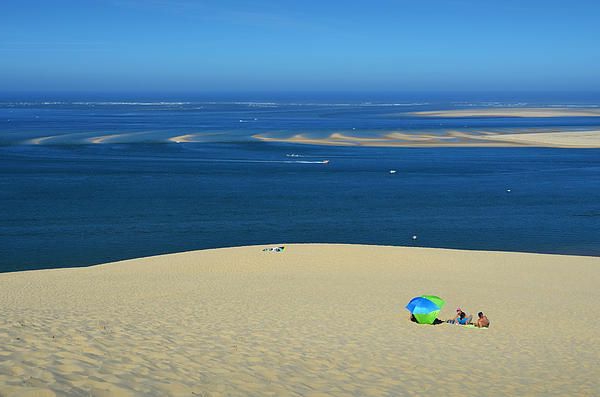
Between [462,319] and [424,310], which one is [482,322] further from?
[424,310]

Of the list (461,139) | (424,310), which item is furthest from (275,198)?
(461,139)

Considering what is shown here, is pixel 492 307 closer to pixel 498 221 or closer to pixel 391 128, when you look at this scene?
pixel 498 221

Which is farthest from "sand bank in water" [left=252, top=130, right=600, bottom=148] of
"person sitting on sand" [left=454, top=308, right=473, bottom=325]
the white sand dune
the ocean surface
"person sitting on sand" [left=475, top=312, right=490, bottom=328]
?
"person sitting on sand" [left=475, top=312, right=490, bottom=328]

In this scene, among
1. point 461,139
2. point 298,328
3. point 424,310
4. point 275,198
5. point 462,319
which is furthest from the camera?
point 461,139

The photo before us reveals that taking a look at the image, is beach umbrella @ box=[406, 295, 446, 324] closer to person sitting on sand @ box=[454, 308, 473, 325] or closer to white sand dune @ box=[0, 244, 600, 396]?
white sand dune @ box=[0, 244, 600, 396]

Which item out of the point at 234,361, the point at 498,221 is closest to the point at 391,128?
the point at 498,221

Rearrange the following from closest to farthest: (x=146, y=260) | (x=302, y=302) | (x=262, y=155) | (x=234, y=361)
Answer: (x=234, y=361)
(x=302, y=302)
(x=146, y=260)
(x=262, y=155)
